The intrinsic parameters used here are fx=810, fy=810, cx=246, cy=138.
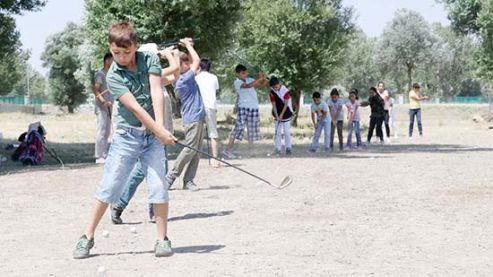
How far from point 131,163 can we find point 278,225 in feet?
6.24

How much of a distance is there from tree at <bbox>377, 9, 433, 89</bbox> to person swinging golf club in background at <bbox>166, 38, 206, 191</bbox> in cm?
7495

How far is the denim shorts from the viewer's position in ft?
21.2

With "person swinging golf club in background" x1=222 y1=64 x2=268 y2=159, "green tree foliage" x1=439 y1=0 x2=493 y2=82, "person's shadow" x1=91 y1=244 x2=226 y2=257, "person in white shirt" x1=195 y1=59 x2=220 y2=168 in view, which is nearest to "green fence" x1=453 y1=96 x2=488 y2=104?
"green tree foliage" x1=439 y1=0 x2=493 y2=82

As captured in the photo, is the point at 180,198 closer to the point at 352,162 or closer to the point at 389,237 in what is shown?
the point at 389,237

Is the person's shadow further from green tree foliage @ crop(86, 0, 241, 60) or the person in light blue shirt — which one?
green tree foliage @ crop(86, 0, 241, 60)

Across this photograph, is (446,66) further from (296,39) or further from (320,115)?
(320,115)

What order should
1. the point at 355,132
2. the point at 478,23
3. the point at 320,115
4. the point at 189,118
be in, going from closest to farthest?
the point at 189,118 → the point at 320,115 → the point at 355,132 → the point at 478,23

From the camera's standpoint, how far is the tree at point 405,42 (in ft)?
275

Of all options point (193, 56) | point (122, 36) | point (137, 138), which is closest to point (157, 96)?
point (137, 138)

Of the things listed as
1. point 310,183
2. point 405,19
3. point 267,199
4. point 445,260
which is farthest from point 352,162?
point 405,19

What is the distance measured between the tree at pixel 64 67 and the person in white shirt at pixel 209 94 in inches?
2567

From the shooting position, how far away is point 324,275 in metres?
5.59

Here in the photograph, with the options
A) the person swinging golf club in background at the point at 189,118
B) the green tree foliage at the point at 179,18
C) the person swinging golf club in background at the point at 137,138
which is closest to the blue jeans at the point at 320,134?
the green tree foliage at the point at 179,18

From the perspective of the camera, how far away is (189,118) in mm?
10445
